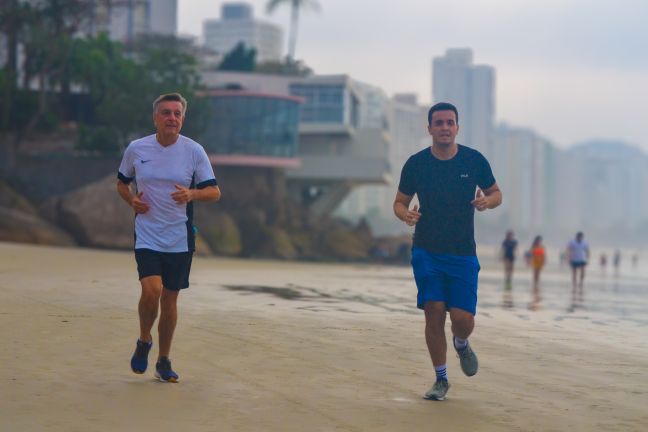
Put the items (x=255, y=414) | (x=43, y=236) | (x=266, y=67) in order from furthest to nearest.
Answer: (x=266, y=67)
(x=43, y=236)
(x=255, y=414)

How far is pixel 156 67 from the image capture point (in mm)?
60562

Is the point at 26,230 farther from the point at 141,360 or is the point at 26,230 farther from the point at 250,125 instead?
the point at 141,360

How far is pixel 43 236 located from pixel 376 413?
3322cm

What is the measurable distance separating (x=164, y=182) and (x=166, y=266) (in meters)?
0.54

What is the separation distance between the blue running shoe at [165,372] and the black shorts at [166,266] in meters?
0.48

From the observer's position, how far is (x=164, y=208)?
7395mm

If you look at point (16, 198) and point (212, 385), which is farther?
point (16, 198)

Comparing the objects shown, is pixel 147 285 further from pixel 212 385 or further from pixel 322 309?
pixel 322 309

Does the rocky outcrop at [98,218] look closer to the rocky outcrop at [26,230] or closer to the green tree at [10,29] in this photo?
the rocky outcrop at [26,230]

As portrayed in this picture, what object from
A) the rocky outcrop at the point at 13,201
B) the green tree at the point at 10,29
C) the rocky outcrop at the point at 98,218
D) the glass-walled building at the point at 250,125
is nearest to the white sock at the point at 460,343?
the rocky outcrop at the point at 98,218

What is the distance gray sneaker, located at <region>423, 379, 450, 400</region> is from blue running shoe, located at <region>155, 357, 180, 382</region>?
5.27 ft

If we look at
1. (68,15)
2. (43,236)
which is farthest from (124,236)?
(68,15)

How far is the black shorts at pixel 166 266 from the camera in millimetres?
7324

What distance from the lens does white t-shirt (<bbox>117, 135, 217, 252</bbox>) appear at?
7387mm
